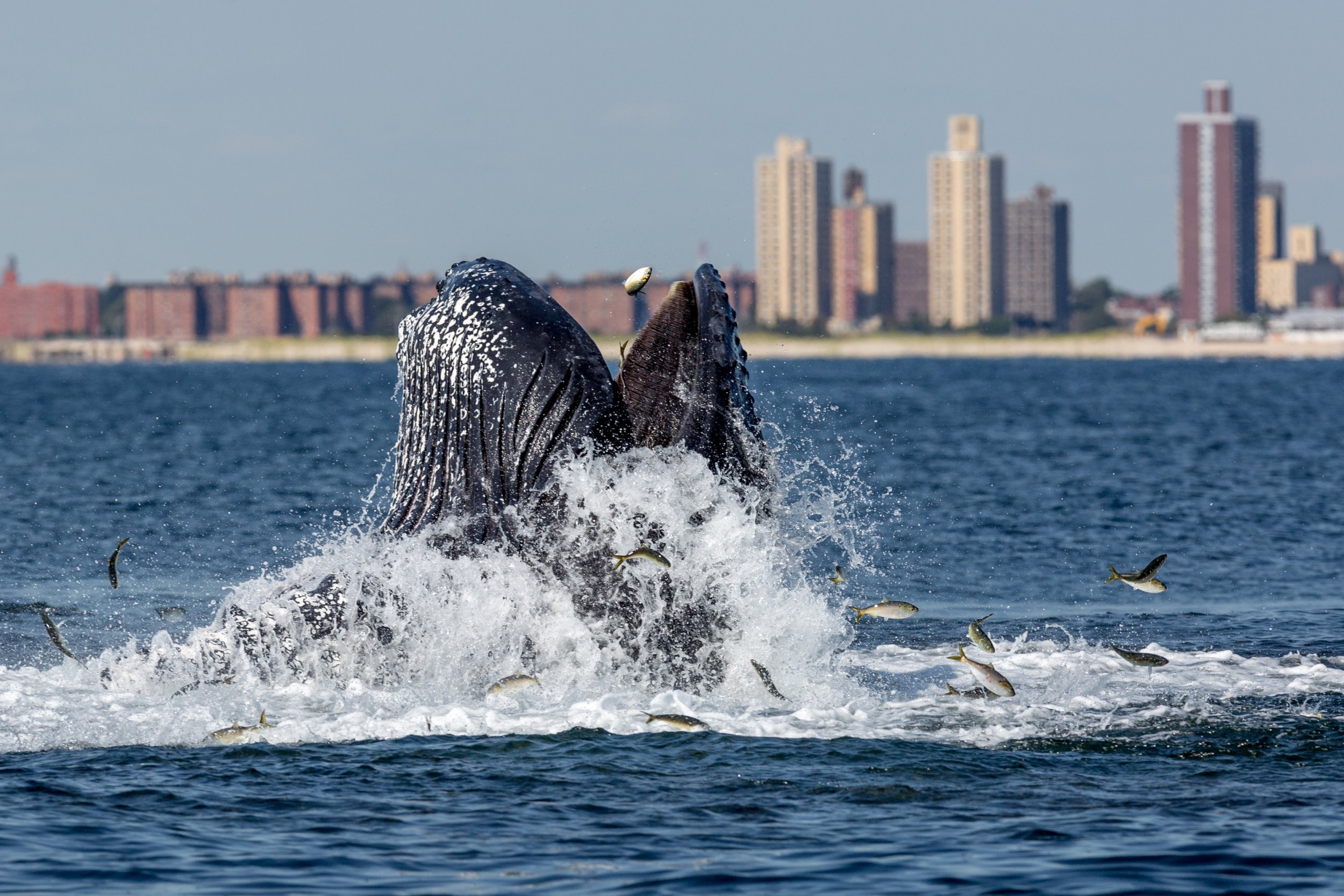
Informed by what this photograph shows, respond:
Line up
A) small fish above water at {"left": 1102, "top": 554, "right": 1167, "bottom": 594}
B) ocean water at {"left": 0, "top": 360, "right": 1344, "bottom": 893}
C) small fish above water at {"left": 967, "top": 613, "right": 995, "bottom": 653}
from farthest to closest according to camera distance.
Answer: small fish above water at {"left": 1102, "top": 554, "right": 1167, "bottom": 594}, small fish above water at {"left": 967, "top": 613, "right": 995, "bottom": 653}, ocean water at {"left": 0, "top": 360, "right": 1344, "bottom": 893}

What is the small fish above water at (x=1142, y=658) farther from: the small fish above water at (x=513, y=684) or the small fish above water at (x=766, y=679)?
the small fish above water at (x=513, y=684)

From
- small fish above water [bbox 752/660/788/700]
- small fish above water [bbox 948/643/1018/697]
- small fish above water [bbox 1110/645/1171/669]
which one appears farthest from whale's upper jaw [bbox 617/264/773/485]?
small fish above water [bbox 1110/645/1171/669]

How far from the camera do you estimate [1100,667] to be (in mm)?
13094

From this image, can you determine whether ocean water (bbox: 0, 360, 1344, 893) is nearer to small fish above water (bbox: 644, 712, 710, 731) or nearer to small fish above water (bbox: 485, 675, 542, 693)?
small fish above water (bbox: 644, 712, 710, 731)

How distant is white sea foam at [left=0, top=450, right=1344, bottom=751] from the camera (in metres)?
9.93

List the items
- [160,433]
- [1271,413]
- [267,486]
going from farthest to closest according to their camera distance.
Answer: [1271,413] → [160,433] → [267,486]

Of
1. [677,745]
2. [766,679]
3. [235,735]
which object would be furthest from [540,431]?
[235,735]

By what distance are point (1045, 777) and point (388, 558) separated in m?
3.67

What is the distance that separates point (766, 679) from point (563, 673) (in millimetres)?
1161

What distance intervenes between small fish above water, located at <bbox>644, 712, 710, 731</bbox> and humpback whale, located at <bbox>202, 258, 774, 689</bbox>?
370mm

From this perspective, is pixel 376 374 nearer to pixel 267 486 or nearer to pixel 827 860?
pixel 267 486

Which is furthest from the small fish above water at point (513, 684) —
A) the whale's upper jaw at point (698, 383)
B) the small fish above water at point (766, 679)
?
the whale's upper jaw at point (698, 383)

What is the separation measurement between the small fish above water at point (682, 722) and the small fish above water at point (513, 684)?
676 millimetres

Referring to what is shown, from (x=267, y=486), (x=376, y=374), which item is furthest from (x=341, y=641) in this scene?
(x=376, y=374)
